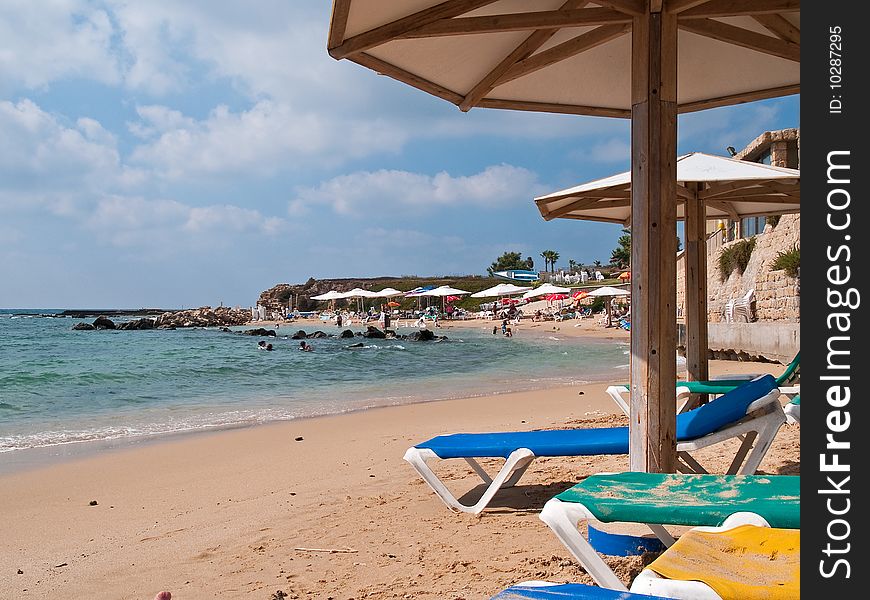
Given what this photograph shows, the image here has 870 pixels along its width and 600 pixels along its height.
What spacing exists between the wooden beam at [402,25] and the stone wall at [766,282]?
1138 cm

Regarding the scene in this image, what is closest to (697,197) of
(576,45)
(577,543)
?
(576,45)

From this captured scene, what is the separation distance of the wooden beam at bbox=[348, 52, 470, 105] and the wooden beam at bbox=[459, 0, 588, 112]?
0.09m

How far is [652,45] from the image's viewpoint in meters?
3.06

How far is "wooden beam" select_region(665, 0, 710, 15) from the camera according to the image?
2968mm

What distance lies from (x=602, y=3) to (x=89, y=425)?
8.26 m

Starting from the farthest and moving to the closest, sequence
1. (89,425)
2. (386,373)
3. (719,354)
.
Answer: (386,373), (719,354), (89,425)

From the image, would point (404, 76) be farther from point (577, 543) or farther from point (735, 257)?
point (735, 257)

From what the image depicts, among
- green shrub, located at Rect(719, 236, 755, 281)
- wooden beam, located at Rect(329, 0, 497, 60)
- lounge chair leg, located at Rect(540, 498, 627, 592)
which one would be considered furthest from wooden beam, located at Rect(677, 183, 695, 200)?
green shrub, located at Rect(719, 236, 755, 281)

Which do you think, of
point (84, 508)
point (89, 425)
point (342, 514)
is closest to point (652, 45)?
point (342, 514)

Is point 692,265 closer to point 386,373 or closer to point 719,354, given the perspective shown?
point 719,354

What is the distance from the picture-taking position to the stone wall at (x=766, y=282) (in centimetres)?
1503

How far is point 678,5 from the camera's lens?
3.01 m

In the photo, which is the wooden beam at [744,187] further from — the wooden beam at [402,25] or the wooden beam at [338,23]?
the wooden beam at [338,23]

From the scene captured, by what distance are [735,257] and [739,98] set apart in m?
17.6
